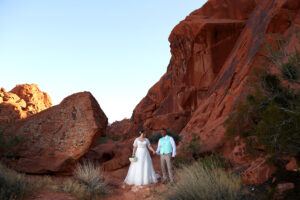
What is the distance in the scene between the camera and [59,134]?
8.58 metres

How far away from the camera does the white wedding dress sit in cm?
773

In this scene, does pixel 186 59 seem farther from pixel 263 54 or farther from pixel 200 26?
pixel 263 54

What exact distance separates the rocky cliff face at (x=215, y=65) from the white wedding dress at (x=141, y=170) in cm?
236

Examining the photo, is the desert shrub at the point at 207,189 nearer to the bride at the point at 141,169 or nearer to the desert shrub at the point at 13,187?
the bride at the point at 141,169

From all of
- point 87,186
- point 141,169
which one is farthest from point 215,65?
point 87,186

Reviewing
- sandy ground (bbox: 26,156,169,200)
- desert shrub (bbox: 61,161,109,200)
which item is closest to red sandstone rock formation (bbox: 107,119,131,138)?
sandy ground (bbox: 26,156,169,200)

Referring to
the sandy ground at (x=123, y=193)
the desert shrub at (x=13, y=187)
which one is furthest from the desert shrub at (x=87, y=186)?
the desert shrub at (x=13, y=187)

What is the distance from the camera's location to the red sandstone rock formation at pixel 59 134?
8.09 m

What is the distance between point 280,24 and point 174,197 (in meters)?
9.30

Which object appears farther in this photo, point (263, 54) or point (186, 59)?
point (186, 59)

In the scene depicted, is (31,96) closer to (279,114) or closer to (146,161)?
(146,161)

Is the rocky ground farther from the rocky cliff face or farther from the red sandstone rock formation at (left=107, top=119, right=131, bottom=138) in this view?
the red sandstone rock formation at (left=107, top=119, right=131, bottom=138)

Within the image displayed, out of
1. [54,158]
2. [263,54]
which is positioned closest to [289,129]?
[263,54]

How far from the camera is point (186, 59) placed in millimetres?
20781
